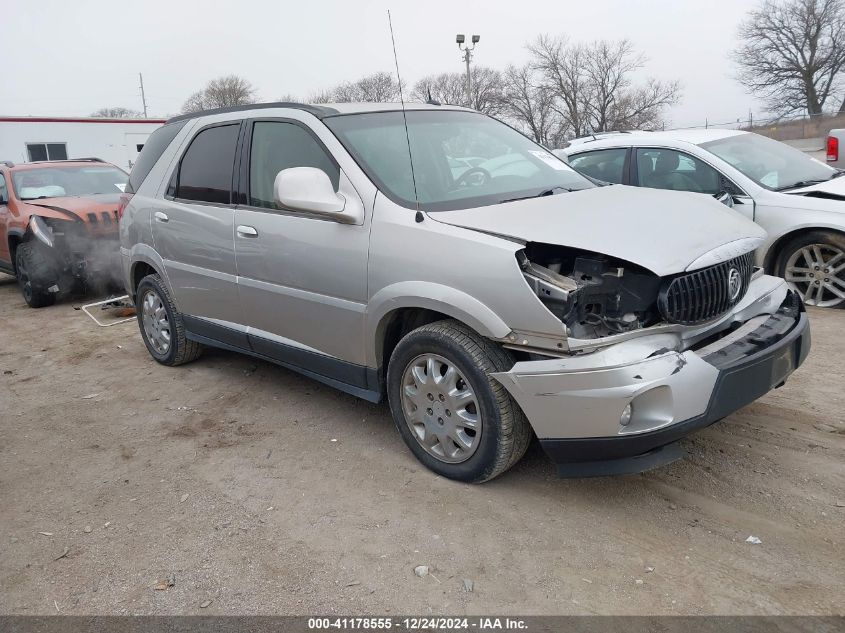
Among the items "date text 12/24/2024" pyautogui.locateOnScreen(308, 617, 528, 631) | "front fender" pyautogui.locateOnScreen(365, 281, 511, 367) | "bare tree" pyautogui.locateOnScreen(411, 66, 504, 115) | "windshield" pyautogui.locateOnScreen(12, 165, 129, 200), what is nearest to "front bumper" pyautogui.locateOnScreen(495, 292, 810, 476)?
"front fender" pyautogui.locateOnScreen(365, 281, 511, 367)

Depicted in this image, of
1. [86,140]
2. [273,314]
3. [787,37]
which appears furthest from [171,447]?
[787,37]

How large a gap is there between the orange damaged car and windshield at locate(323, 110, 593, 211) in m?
5.54

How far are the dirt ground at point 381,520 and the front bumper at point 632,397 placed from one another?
367mm

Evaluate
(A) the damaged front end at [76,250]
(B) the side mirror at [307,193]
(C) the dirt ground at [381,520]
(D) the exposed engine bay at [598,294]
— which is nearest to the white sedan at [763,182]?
(C) the dirt ground at [381,520]

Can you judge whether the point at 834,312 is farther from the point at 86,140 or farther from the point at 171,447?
the point at 86,140

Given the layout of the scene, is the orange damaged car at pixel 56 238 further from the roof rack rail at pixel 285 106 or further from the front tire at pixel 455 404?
the front tire at pixel 455 404

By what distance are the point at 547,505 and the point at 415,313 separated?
1.14 metres

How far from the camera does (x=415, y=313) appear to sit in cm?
365

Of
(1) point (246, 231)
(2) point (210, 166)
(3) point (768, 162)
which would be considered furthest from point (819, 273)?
(2) point (210, 166)

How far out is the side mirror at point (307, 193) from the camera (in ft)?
11.9

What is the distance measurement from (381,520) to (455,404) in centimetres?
63

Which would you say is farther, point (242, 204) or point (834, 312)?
point (834, 312)

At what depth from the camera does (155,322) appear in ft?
18.7

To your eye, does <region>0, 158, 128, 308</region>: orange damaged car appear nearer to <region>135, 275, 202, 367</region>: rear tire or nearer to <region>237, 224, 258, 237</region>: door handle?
<region>135, 275, 202, 367</region>: rear tire
